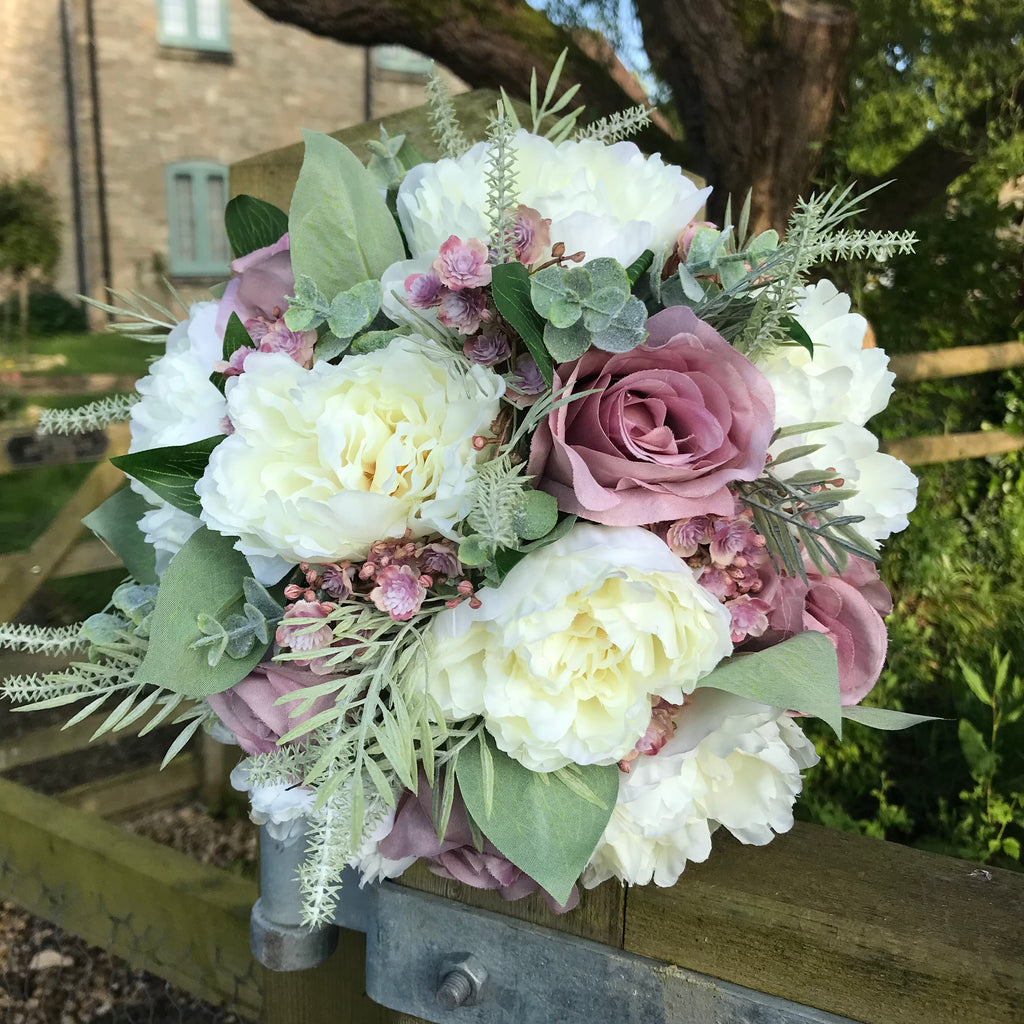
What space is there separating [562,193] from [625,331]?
0.12 meters

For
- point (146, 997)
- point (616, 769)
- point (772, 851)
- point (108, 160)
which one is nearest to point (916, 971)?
point (772, 851)

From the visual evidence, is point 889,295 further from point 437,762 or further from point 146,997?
point 146,997

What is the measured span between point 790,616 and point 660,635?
118 millimetres

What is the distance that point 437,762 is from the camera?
55 cm

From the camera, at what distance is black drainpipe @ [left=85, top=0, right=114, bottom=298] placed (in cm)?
841

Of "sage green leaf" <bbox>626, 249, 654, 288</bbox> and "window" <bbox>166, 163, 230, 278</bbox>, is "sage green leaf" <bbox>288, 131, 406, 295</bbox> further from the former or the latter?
"window" <bbox>166, 163, 230, 278</bbox>

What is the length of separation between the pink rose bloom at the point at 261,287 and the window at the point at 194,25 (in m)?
9.96

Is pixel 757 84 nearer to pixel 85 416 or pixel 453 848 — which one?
pixel 85 416

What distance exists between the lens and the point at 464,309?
50 centimetres

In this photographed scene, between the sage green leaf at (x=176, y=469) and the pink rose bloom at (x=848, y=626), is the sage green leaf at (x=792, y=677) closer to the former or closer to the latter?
the pink rose bloom at (x=848, y=626)

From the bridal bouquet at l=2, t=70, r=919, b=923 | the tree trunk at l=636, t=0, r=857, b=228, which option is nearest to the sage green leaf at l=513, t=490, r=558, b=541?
the bridal bouquet at l=2, t=70, r=919, b=923

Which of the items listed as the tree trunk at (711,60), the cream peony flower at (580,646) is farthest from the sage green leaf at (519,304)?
the tree trunk at (711,60)

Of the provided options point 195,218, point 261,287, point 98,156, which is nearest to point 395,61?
point 195,218

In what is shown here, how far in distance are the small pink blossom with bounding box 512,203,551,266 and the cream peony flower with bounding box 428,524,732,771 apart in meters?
0.17
